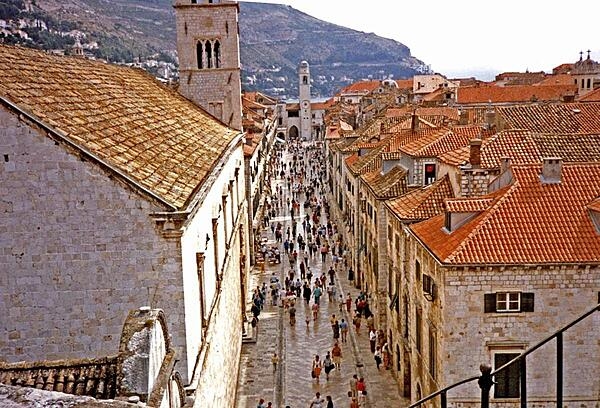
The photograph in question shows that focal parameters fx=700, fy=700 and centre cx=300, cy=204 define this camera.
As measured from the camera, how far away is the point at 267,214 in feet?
197

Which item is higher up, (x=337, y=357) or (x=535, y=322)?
(x=535, y=322)

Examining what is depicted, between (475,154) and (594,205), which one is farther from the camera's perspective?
(475,154)

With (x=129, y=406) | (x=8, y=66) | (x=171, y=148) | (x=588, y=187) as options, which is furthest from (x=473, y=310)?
(x=129, y=406)

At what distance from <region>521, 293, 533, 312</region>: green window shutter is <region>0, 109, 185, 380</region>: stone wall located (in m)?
9.20

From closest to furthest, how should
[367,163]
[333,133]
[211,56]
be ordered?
[211,56], [367,163], [333,133]

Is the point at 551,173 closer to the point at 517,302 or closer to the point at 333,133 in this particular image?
the point at 517,302

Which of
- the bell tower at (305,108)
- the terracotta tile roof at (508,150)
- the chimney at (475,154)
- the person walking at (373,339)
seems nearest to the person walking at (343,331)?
the person walking at (373,339)

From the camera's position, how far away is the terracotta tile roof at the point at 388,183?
96.6 feet

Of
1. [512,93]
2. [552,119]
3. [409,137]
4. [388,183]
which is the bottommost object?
[388,183]

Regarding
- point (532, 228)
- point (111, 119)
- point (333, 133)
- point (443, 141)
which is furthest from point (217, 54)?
point (333, 133)

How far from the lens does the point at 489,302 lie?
59.3ft

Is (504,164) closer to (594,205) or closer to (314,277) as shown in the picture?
(594,205)

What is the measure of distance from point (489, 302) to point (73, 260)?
10.4 m

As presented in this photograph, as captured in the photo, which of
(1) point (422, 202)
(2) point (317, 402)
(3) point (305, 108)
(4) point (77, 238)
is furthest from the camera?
(3) point (305, 108)
